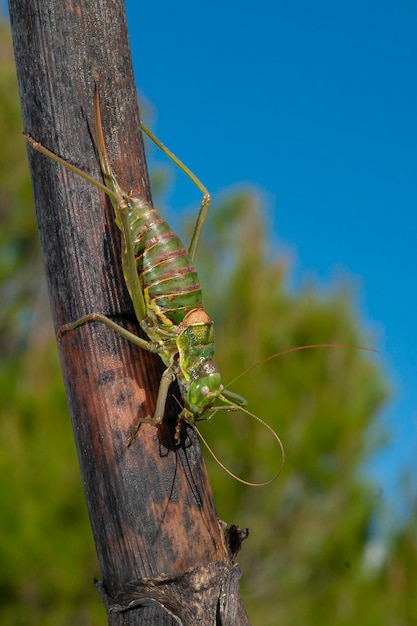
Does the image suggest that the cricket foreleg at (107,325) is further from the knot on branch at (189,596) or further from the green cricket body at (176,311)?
the knot on branch at (189,596)

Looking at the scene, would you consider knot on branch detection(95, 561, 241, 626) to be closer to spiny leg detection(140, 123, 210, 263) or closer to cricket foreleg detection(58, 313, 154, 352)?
cricket foreleg detection(58, 313, 154, 352)

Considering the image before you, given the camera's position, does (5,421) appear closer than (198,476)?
No

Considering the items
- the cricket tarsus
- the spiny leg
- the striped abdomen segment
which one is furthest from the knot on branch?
the spiny leg

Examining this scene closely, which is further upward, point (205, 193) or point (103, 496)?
point (205, 193)

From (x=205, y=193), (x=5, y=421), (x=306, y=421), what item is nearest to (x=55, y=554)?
(x=5, y=421)

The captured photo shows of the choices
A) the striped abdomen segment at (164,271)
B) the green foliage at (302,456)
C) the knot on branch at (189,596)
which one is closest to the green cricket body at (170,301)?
the striped abdomen segment at (164,271)

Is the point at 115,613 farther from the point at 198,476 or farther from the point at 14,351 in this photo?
the point at 14,351

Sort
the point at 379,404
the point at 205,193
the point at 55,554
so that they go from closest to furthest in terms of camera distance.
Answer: the point at 205,193
the point at 55,554
the point at 379,404
